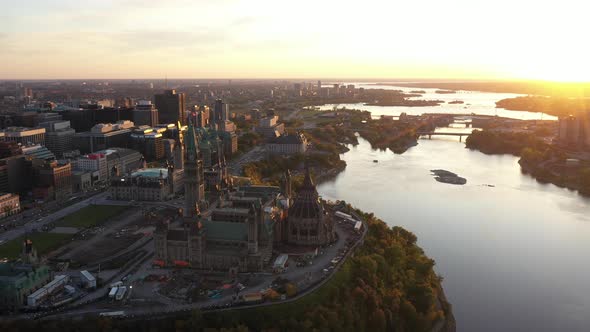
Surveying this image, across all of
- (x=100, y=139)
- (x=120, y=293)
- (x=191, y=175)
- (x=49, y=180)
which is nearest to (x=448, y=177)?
(x=191, y=175)

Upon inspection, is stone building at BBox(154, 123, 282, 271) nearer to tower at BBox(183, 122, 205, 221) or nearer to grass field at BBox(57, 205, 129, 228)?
tower at BBox(183, 122, 205, 221)

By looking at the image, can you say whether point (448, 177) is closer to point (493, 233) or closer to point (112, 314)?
point (493, 233)

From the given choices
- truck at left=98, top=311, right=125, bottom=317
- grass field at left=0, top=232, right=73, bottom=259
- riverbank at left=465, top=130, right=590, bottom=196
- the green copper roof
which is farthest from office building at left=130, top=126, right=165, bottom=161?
riverbank at left=465, top=130, right=590, bottom=196

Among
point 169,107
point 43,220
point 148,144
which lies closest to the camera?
point 43,220

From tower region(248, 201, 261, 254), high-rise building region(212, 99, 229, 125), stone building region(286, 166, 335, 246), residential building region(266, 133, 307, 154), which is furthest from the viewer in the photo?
high-rise building region(212, 99, 229, 125)

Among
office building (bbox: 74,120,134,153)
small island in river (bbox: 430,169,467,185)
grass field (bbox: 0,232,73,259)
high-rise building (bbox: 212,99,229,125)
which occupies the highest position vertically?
high-rise building (bbox: 212,99,229,125)

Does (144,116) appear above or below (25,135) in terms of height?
above
